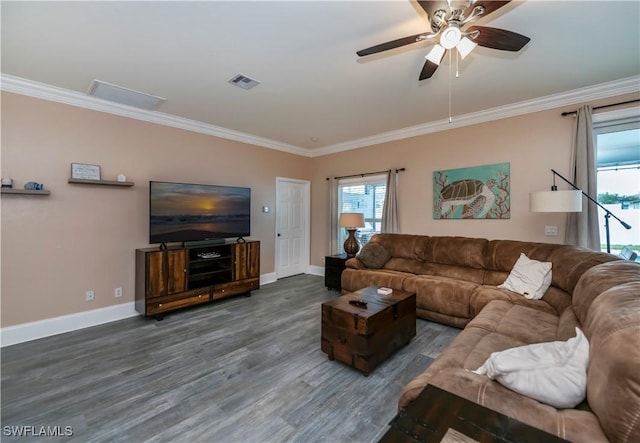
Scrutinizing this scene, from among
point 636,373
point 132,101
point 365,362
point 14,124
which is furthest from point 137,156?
point 636,373

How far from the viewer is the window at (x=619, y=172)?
303cm

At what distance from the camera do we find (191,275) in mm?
3873

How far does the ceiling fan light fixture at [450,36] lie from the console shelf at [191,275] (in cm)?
357

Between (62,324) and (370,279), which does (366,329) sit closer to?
(370,279)

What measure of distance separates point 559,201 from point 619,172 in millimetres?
1216

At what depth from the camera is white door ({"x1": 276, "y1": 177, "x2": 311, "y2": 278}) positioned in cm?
554

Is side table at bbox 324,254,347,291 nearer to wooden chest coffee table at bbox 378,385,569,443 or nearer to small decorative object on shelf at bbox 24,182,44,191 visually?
wooden chest coffee table at bbox 378,385,569,443

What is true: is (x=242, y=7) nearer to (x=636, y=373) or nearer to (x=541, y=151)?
(x=636, y=373)

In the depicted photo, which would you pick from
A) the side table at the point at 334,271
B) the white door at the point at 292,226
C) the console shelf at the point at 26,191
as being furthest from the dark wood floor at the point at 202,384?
the white door at the point at 292,226

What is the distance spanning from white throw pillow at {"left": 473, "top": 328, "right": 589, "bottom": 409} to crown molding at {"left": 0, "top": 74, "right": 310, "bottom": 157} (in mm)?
4481

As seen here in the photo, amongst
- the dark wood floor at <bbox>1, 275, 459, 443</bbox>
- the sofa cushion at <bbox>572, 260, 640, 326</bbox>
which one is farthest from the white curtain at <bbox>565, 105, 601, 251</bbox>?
the dark wood floor at <bbox>1, 275, 459, 443</bbox>

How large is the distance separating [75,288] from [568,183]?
5.90m

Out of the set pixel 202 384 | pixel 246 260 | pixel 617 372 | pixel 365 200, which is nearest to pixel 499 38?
pixel 617 372

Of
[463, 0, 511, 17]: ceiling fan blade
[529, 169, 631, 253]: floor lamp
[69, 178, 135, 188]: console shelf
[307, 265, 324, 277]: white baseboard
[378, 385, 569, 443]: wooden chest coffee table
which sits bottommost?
[307, 265, 324, 277]: white baseboard
